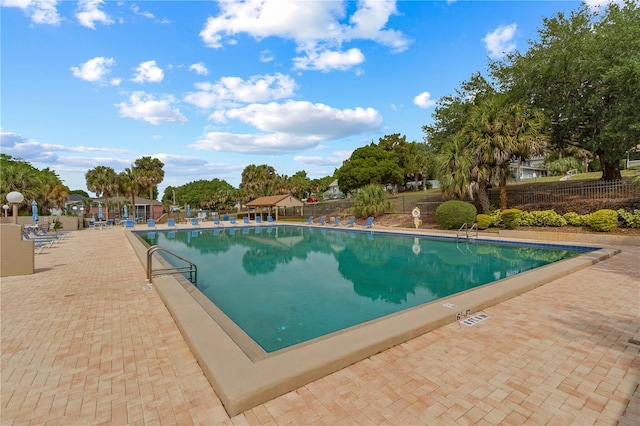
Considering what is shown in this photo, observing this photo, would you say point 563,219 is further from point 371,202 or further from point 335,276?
point 371,202

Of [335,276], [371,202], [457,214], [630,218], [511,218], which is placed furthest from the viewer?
[371,202]

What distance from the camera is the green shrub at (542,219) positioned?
48.0 ft

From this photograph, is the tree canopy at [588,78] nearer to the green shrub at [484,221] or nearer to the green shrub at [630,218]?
the green shrub at [630,218]

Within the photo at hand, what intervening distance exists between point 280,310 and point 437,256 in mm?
7862

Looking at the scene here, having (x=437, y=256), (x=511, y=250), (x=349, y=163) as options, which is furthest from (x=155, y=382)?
(x=349, y=163)

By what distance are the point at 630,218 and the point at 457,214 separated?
6.97 m

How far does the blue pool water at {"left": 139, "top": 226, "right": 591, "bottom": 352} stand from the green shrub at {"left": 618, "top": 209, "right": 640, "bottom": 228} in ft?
8.74

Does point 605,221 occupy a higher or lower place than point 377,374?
higher

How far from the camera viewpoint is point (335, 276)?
9492mm

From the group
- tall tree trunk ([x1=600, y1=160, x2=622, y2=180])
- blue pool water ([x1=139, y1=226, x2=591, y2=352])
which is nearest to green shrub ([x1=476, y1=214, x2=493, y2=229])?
blue pool water ([x1=139, y1=226, x2=591, y2=352])

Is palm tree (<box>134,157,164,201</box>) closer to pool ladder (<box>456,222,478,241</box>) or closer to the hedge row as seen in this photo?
pool ladder (<box>456,222,478,241</box>)

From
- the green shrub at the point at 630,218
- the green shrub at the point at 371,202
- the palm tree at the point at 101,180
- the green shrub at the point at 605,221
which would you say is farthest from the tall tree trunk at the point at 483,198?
the palm tree at the point at 101,180

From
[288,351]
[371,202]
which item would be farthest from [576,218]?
[288,351]

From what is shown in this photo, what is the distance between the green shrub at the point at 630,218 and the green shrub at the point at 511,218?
375 cm
